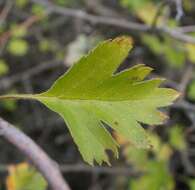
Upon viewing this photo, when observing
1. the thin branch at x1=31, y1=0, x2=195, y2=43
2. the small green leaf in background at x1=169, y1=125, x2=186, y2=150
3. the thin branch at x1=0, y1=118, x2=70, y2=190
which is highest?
the thin branch at x1=0, y1=118, x2=70, y2=190

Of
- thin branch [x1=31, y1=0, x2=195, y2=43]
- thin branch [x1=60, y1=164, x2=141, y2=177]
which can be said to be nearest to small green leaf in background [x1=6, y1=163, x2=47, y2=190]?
thin branch [x1=31, y1=0, x2=195, y2=43]

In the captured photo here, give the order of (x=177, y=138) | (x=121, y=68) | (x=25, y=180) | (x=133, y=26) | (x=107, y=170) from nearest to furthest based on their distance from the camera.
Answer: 1. (x=25, y=180)
2. (x=133, y=26)
3. (x=177, y=138)
4. (x=107, y=170)
5. (x=121, y=68)

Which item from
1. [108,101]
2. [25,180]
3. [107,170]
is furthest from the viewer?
[107,170]

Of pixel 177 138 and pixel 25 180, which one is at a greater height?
pixel 25 180

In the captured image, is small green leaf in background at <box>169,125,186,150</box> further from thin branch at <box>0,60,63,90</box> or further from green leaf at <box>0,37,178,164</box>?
green leaf at <box>0,37,178,164</box>

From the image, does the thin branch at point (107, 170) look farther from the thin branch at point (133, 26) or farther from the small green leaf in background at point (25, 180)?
the small green leaf in background at point (25, 180)

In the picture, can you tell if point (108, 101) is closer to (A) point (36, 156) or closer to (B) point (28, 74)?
(A) point (36, 156)

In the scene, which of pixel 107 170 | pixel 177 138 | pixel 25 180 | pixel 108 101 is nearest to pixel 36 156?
pixel 108 101
